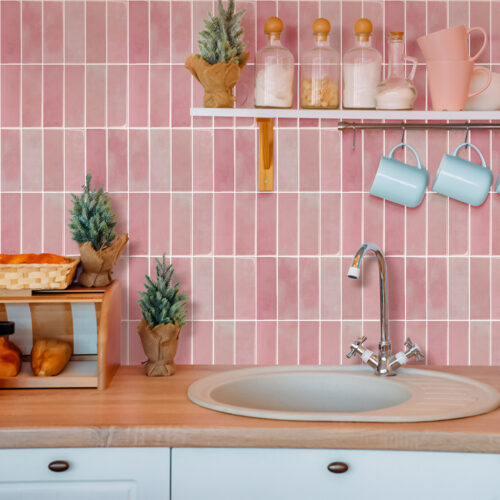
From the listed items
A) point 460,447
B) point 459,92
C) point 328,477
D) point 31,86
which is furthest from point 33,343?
point 459,92

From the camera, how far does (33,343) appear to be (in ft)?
5.74

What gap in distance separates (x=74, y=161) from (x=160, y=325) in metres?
0.53

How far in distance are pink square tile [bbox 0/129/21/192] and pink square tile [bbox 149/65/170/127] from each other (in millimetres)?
380

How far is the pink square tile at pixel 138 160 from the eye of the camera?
1885 millimetres

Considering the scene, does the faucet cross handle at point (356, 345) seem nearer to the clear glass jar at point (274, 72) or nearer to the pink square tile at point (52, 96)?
the clear glass jar at point (274, 72)

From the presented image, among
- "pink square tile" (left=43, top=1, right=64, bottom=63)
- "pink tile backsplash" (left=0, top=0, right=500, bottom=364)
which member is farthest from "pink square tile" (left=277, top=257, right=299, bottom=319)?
"pink square tile" (left=43, top=1, right=64, bottom=63)

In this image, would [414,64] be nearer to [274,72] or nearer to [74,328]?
[274,72]

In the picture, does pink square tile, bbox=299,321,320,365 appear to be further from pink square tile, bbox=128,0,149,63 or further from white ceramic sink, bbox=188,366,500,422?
pink square tile, bbox=128,0,149,63

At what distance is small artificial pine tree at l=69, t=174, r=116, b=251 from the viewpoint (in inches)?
68.7

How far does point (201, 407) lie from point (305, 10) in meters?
1.11

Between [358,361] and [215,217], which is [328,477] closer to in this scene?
[358,361]

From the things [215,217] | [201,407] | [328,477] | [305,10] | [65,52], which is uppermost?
[305,10]

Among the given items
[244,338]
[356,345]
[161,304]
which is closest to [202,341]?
[244,338]

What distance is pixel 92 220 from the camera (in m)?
1.73
